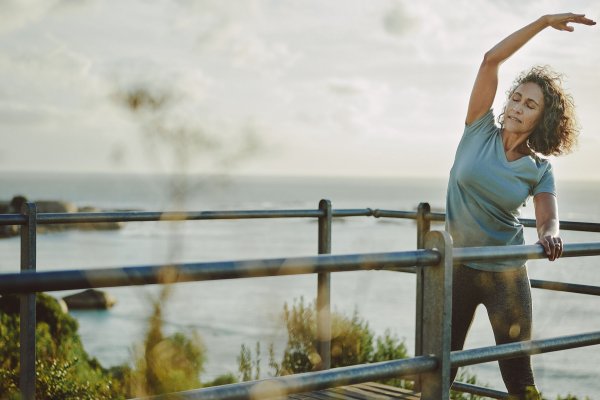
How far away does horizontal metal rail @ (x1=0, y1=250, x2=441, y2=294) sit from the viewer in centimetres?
166

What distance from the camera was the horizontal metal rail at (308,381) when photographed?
1881mm

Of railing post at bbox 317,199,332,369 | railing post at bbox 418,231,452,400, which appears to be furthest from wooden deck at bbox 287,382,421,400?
railing post at bbox 418,231,452,400

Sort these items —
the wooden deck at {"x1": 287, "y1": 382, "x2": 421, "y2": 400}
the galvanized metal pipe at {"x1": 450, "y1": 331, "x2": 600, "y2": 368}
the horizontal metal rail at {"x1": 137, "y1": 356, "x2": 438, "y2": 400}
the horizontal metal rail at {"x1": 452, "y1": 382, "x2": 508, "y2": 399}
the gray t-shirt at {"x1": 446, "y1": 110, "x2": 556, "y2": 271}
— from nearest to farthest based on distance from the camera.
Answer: the horizontal metal rail at {"x1": 137, "y1": 356, "x2": 438, "y2": 400} → the galvanized metal pipe at {"x1": 450, "y1": 331, "x2": 600, "y2": 368} → the gray t-shirt at {"x1": 446, "y1": 110, "x2": 556, "y2": 271} → the horizontal metal rail at {"x1": 452, "y1": 382, "x2": 508, "y2": 399} → the wooden deck at {"x1": 287, "y1": 382, "x2": 421, "y2": 400}

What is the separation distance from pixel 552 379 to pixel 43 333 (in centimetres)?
1472

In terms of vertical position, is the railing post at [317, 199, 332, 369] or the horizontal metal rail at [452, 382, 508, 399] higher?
the railing post at [317, 199, 332, 369]

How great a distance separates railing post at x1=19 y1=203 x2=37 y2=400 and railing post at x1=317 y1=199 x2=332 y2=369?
1.51 meters

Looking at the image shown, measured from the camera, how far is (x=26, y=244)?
11.9 feet

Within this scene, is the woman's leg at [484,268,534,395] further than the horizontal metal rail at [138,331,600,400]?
Yes

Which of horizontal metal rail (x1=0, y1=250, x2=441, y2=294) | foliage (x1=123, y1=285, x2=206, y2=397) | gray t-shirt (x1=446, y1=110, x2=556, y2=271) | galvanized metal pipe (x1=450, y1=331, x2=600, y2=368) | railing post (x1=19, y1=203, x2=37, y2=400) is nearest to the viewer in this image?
horizontal metal rail (x1=0, y1=250, x2=441, y2=294)

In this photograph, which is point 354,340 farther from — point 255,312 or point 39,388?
point 255,312

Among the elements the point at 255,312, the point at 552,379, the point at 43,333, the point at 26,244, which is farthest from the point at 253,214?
the point at 255,312

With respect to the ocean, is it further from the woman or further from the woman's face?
the woman's face

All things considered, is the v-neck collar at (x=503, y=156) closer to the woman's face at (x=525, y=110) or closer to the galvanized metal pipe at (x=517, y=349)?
the woman's face at (x=525, y=110)

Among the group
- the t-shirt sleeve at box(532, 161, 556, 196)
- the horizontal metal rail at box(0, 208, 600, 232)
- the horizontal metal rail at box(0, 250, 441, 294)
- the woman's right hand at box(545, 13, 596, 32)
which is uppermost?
the woman's right hand at box(545, 13, 596, 32)
